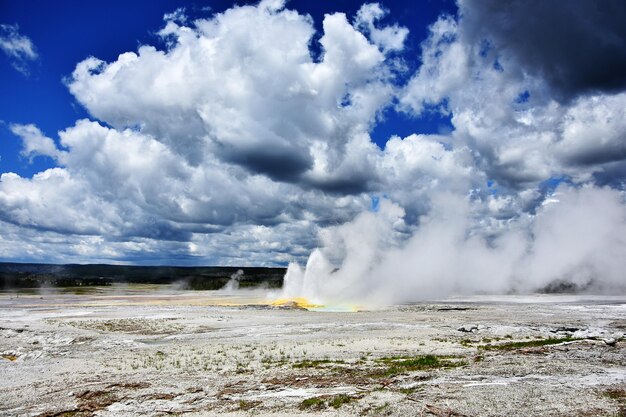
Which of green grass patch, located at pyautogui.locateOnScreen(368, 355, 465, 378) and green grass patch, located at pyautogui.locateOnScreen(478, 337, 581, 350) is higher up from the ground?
green grass patch, located at pyautogui.locateOnScreen(478, 337, 581, 350)

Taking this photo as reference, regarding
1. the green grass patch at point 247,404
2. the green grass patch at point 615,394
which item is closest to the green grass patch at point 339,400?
the green grass patch at point 247,404

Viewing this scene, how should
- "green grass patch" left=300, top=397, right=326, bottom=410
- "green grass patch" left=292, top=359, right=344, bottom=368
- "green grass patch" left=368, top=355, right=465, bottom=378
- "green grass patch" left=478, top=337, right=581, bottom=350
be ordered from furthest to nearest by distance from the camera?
"green grass patch" left=478, top=337, right=581, bottom=350 → "green grass patch" left=292, top=359, right=344, bottom=368 → "green grass patch" left=368, top=355, right=465, bottom=378 → "green grass patch" left=300, top=397, right=326, bottom=410

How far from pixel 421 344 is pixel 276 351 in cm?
795

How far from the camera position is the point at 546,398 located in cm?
1357

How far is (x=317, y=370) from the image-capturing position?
18.6 meters

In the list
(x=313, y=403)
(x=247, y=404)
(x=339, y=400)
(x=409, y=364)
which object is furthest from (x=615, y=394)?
(x=247, y=404)

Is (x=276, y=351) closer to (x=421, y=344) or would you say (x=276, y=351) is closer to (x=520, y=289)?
(x=421, y=344)

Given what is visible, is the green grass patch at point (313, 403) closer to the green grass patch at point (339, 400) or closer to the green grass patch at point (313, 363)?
the green grass patch at point (339, 400)

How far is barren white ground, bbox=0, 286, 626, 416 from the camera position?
13680 mm

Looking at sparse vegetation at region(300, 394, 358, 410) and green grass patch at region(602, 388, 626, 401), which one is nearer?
green grass patch at region(602, 388, 626, 401)

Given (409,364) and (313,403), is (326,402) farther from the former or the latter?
(409,364)

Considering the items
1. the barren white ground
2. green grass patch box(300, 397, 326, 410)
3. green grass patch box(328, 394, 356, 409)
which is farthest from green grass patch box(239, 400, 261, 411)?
green grass patch box(328, 394, 356, 409)

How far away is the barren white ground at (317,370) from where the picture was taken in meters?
13.7

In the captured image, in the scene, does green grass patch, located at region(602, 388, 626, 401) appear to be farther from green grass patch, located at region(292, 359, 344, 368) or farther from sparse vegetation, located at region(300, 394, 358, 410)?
green grass patch, located at region(292, 359, 344, 368)
